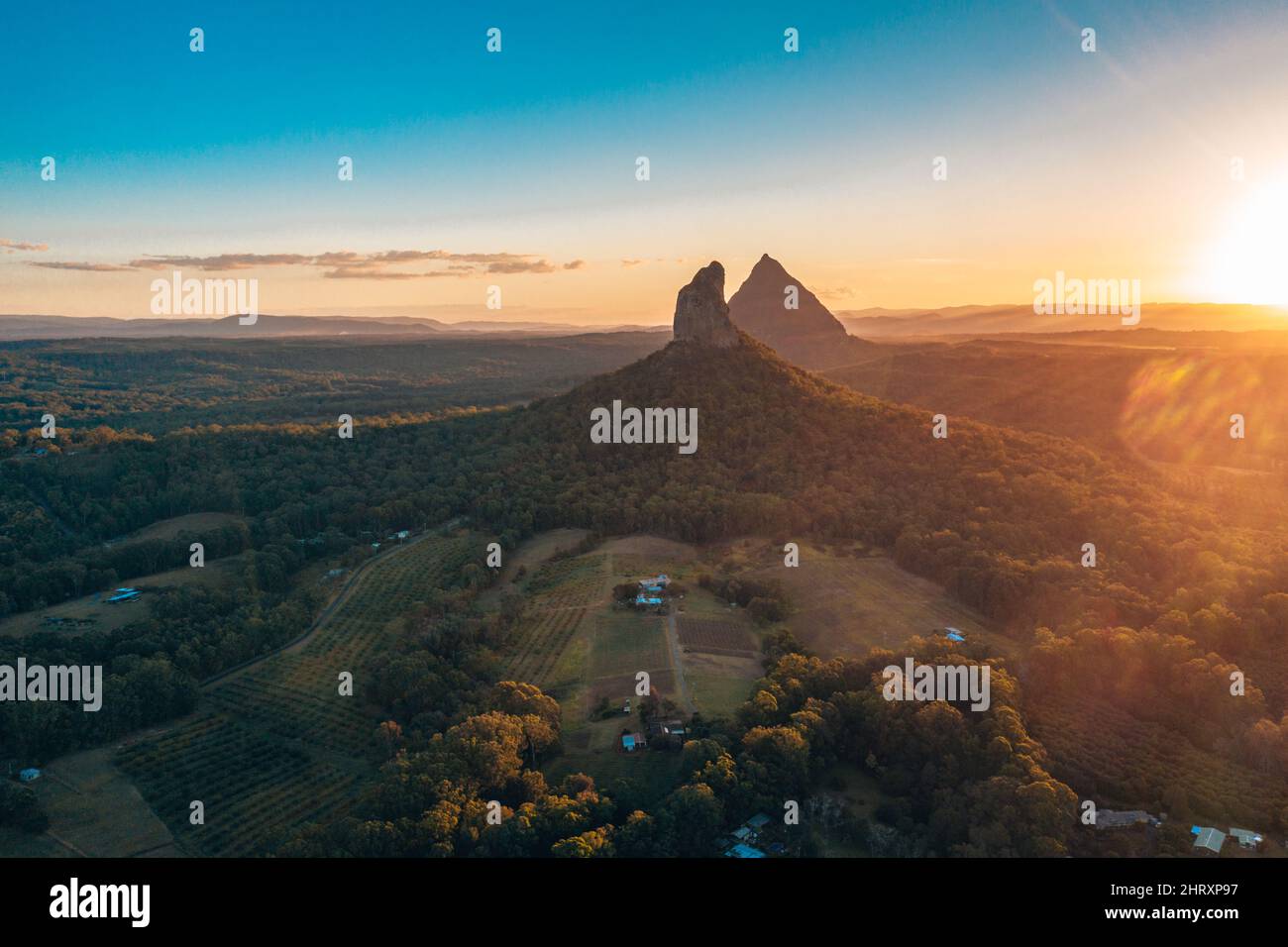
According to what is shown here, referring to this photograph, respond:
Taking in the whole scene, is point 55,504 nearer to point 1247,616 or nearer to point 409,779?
point 409,779

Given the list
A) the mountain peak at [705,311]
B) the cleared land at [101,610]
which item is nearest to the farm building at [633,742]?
the cleared land at [101,610]

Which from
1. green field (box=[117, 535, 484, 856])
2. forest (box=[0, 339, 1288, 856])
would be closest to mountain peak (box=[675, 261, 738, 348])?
forest (box=[0, 339, 1288, 856])

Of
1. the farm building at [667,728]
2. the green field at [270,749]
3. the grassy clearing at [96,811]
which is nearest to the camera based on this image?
the grassy clearing at [96,811]

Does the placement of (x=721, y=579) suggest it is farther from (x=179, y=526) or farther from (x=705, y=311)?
(x=179, y=526)

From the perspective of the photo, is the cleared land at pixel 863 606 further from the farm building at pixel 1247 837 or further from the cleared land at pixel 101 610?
the cleared land at pixel 101 610

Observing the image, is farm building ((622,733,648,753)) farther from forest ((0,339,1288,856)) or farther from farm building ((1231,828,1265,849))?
farm building ((1231,828,1265,849))

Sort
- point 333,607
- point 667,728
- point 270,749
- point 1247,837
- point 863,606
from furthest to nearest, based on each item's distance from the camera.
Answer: point 333,607 < point 863,606 < point 270,749 < point 667,728 < point 1247,837

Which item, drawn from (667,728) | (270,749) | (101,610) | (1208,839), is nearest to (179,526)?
(101,610)
